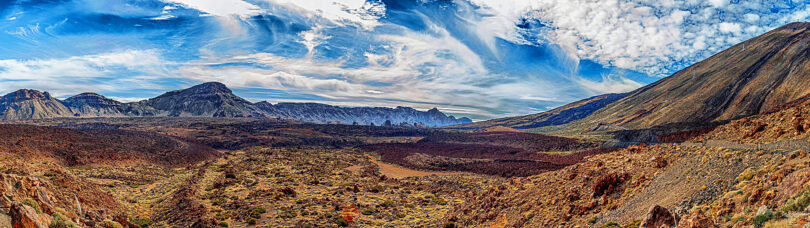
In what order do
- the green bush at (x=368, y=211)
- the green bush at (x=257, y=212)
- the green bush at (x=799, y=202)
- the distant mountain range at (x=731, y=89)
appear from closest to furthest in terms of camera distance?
the green bush at (x=799, y=202) < the green bush at (x=257, y=212) < the green bush at (x=368, y=211) < the distant mountain range at (x=731, y=89)

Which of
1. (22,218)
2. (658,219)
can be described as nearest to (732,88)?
(658,219)

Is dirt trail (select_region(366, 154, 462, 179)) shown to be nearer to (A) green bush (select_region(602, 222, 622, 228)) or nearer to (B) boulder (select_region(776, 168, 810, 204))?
(A) green bush (select_region(602, 222, 622, 228))

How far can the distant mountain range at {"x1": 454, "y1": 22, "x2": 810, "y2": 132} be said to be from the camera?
84.9m

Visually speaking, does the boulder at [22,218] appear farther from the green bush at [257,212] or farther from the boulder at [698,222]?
the boulder at [698,222]

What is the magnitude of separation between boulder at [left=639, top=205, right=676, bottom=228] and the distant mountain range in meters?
76.0

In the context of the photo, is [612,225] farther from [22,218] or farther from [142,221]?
[142,221]

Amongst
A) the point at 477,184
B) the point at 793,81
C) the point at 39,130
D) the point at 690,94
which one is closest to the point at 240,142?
the point at 39,130

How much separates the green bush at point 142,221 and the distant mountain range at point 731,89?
287ft

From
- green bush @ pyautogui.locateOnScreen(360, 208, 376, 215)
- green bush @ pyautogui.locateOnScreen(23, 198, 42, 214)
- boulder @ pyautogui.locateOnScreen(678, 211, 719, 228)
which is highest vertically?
boulder @ pyautogui.locateOnScreen(678, 211, 719, 228)

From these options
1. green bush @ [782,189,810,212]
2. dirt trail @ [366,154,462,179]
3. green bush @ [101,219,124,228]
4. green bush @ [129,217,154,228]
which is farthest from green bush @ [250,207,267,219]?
dirt trail @ [366,154,462,179]

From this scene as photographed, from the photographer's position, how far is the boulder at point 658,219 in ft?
30.3

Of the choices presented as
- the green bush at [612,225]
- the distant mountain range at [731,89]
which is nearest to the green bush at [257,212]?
the green bush at [612,225]

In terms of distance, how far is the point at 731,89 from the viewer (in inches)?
4112

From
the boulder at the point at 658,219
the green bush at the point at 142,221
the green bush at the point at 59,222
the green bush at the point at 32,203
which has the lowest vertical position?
the green bush at the point at 142,221
